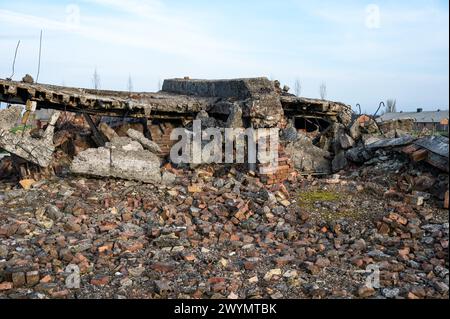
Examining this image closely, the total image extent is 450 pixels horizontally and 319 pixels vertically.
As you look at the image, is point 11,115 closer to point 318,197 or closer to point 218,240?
point 218,240

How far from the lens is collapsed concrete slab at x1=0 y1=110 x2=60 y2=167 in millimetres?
7500

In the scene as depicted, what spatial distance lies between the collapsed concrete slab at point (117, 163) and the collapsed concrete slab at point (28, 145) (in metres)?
0.62

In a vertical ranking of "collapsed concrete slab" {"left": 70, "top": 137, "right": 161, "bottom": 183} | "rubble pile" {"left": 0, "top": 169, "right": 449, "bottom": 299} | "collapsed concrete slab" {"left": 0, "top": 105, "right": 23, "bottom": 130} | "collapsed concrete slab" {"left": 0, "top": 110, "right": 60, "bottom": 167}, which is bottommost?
"rubble pile" {"left": 0, "top": 169, "right": 449, "bottom": 299}

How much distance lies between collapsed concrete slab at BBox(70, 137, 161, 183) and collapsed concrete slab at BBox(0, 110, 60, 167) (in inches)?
24.4

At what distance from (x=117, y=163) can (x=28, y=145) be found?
5.46 feet

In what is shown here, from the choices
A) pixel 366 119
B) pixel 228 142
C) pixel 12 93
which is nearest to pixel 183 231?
pixel 228 142

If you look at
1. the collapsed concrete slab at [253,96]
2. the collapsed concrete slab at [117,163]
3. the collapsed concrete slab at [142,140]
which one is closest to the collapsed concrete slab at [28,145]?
the collapsed concrete slab at [117,163]

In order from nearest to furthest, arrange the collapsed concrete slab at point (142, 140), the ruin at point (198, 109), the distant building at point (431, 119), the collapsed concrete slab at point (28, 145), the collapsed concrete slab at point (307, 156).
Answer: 1. the collapsed concrete slab at point (28, 145)
2. the ruin at point (198, 109)
3. the collapsed concrete slab at point (142, 140)
4. the collapsed concrete slab at point (307, 156)
5. the distant building at point (431, 119)

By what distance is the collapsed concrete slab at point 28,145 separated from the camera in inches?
295

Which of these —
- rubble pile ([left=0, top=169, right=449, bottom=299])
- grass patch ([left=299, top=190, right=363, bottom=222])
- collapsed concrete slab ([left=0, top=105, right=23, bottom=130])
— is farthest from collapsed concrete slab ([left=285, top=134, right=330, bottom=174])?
collapsed concrete slab ([left=0, top=105, right=23, bottom=130])

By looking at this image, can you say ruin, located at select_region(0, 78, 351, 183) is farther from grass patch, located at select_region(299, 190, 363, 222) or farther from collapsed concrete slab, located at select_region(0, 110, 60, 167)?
grass patch, located at select_region(299, 190, 363, 222)

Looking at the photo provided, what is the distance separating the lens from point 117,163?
7.81 m

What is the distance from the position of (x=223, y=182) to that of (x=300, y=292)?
3444mm

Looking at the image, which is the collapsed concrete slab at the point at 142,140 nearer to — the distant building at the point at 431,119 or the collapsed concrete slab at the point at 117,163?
the collapsed concrete slab at the point at 117,163
